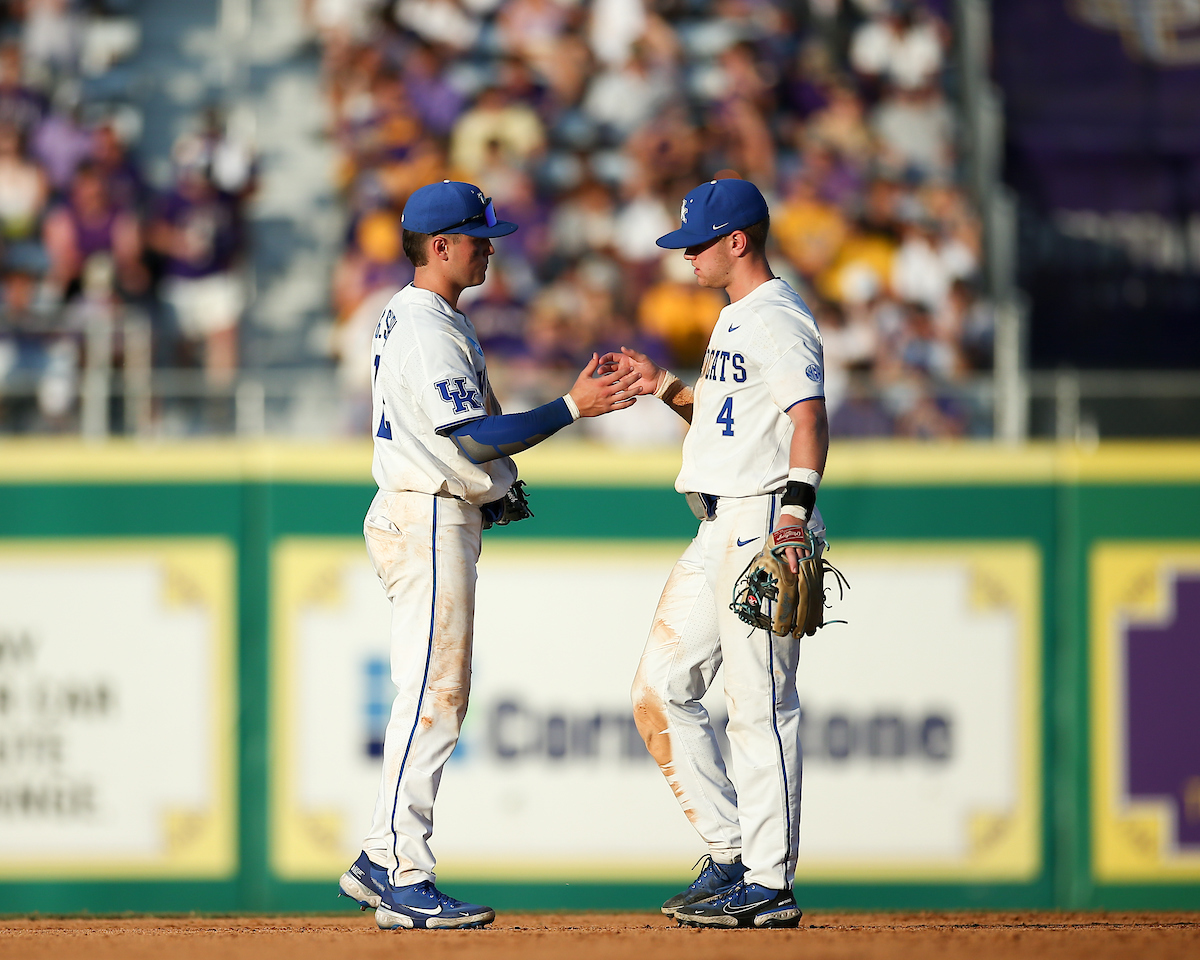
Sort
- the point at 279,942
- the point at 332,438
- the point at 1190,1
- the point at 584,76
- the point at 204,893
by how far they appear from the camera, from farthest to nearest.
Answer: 1. the point at 1190,1
2. the point at 584,76
3. the point at 332,438
4. the point at 204,893
5. the point at 279,942

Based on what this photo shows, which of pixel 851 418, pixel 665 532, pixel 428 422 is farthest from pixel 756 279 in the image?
pixel 851 418

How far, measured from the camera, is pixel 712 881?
502 centimetres

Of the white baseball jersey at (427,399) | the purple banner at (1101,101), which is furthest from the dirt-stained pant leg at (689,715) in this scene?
the purple banner at (1101,101)

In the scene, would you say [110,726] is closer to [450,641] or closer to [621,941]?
[450,641]

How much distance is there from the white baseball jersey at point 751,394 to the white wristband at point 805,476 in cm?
19

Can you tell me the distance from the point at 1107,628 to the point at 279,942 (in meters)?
3.51

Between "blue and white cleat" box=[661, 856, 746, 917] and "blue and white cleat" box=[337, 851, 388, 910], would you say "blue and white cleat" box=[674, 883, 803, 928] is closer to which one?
"blue and white cleat" box=[661, 856, 746, 917]

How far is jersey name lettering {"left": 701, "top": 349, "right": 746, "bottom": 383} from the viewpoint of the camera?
4.86 m

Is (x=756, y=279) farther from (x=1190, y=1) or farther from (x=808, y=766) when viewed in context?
(x=1190, y=1)

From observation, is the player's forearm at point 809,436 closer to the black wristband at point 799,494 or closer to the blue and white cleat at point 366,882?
the black wristband at point 799,494

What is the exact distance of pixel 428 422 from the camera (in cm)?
492

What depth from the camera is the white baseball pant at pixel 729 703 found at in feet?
15.8

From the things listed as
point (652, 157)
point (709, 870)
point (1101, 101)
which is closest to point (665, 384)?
point (709, 870)

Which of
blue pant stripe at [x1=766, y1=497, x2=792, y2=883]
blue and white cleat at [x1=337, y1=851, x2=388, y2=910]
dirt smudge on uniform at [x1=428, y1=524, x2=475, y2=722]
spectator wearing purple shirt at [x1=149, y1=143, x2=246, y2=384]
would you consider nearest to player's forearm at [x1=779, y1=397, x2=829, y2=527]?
blue pant stripe at [x1=766, y1=497, x2=792, y2=883]
